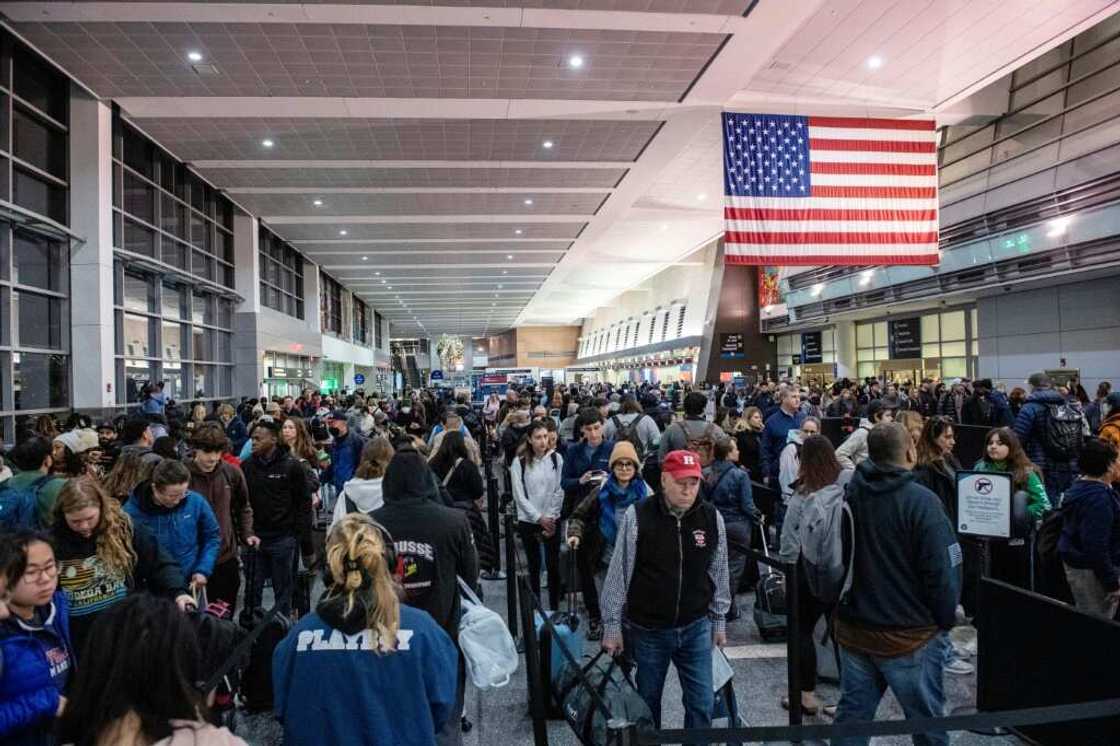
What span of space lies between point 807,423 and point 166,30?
35.3 ft

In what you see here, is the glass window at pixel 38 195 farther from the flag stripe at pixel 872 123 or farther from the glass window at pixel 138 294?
the flag stripe at pixel 872 123

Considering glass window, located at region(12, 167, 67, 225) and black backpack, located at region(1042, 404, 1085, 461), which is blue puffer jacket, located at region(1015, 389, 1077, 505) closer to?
black backpack, located at region(1042, 404, 1085, 461)

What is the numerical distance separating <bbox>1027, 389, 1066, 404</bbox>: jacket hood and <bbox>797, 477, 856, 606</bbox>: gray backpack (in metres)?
5.97

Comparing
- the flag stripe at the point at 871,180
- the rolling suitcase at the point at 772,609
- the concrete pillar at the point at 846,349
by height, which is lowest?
the rolling suitcase at the point at 772,609

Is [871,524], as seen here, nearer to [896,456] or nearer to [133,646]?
[896,456]

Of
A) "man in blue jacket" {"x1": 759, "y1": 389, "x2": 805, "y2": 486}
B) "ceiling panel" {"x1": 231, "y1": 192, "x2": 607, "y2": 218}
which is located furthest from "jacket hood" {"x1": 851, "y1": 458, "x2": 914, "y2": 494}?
"ceiling panel" {"x1": 231, "y1": 192, "x2": 607, "y2": 218}

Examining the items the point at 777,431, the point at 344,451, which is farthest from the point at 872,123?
the point at 344,451

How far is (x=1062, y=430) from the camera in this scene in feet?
27.3

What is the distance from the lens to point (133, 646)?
1673 millimetres

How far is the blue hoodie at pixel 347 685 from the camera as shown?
224cm

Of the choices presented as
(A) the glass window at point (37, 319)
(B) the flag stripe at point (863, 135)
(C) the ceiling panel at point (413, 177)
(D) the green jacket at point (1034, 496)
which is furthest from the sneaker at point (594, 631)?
(C) the ceiling panel at point (413, 177)

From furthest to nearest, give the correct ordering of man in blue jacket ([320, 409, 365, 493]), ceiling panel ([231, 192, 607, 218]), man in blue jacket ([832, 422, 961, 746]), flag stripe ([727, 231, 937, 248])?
ceiling panel ([231, 192, 607, 218]) < flag stripe ([727, 231, 937, 248]) < man in blue jacket ([320, 409, 365, 493]) < man in blue jacket ([832, 422, 961, 746])

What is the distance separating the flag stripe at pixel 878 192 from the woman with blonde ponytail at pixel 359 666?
12591 millimetres

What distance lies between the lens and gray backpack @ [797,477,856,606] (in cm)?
326
